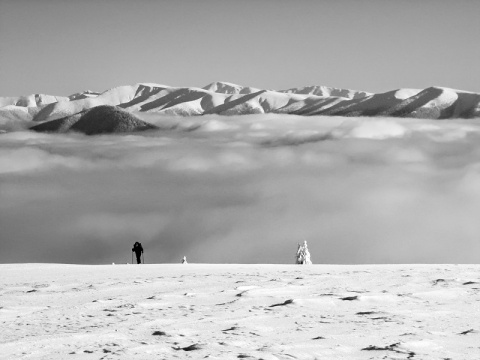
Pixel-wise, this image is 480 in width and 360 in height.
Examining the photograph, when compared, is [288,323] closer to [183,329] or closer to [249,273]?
[183,329]

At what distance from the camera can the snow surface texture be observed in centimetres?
902

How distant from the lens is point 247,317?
11375mm

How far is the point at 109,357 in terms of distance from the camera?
28.5ft

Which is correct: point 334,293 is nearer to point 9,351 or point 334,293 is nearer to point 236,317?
point 236,317

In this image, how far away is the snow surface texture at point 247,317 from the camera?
29.6 ft

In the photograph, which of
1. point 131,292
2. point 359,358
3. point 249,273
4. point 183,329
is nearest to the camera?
point 359,358

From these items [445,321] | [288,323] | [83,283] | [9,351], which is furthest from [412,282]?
[9,351]

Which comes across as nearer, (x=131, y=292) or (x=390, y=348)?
(x=390, y=348)

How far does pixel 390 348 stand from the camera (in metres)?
8.95

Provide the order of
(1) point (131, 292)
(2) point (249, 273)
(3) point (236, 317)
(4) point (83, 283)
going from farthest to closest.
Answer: (2) point (249, 273), (4) point (83, 283), (1) point (131, 292), (3) point (236, 317)

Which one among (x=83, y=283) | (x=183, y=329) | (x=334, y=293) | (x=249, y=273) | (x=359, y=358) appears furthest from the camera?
(x=249, y=273)

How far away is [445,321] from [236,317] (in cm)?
367

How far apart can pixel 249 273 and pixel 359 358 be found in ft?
37.6

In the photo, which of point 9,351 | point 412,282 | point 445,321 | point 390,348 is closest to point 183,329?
point 9,351
